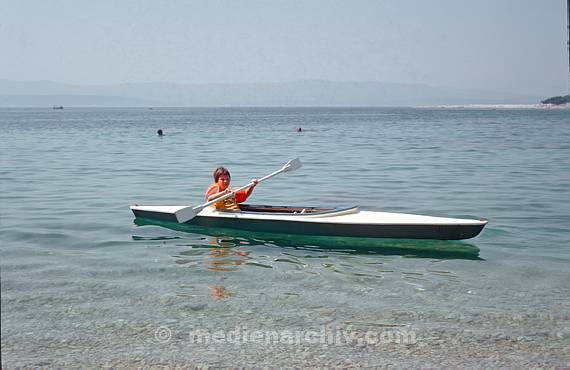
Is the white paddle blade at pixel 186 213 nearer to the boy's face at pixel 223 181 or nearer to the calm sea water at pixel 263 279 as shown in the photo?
the calm sea water at pixel 263 279

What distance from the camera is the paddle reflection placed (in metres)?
11.7

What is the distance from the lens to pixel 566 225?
14664mm

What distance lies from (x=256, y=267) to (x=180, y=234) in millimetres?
3310

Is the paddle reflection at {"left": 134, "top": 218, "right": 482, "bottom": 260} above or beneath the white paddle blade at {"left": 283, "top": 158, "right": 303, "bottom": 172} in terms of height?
beneath

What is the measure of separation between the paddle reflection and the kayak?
5.4 inches

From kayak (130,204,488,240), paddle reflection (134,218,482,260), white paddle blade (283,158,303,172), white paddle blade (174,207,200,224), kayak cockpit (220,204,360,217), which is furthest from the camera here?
white paddle blade (283,158,303,172)

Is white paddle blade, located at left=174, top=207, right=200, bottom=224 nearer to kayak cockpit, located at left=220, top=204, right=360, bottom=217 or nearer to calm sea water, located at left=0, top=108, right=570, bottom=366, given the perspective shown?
calm sea water, located at left=0, top=108, right=570, bottom=366

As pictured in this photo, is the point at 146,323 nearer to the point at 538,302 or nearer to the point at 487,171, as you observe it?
the point at 538,302

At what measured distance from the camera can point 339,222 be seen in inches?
485

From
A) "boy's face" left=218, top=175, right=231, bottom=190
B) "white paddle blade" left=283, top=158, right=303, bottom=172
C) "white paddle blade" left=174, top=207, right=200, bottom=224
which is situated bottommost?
"white paddle blade" left=174, top=207, right=200, bottom=224

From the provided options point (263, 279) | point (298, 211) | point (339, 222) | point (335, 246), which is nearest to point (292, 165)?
point (298, 211)

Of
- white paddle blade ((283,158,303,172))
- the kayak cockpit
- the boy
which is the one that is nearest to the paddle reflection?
the kayak cockpit

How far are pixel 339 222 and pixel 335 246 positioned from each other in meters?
0.44

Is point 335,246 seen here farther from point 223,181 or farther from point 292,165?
point 292,165
